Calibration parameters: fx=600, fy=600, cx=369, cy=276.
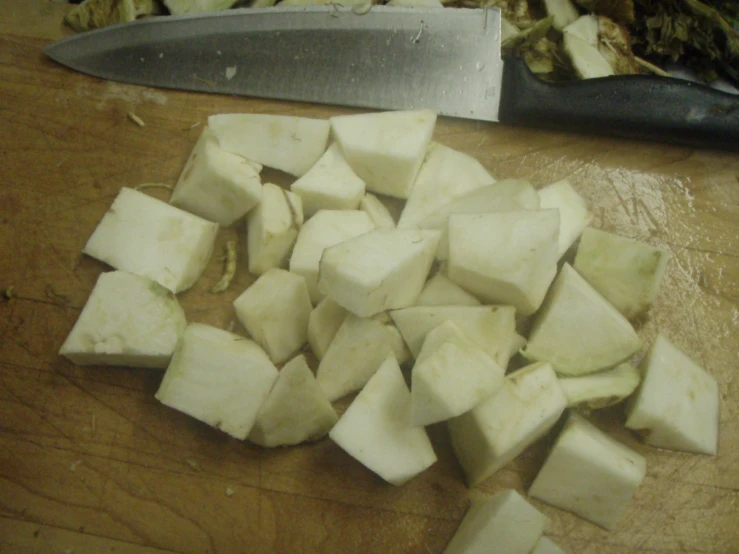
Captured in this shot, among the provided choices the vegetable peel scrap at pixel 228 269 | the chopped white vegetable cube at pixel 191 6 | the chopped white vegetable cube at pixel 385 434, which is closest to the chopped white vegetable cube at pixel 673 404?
the chopped white vegetable cube at pixel 385 434

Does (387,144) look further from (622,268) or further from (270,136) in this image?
(622,268)

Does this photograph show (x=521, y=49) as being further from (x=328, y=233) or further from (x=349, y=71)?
(x=328, y=233)

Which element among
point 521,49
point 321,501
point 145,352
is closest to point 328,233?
point 145,352

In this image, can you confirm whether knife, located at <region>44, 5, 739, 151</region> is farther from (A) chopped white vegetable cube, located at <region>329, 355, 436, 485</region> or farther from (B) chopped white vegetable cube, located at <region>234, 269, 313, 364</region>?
(A) chopped white vegetable cube, located at <region>329, 355, 436, 485</region>

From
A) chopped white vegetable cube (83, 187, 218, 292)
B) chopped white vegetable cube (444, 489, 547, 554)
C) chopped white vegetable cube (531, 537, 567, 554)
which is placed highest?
chopped white vegetable cube (83, 187, 218, 292)

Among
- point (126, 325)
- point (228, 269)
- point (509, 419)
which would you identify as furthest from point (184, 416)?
point (509, 419)

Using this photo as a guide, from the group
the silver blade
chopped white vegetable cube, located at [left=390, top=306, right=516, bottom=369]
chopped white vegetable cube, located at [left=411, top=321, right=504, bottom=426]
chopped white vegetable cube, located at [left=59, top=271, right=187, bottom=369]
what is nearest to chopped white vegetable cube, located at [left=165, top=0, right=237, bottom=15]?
the silver blade

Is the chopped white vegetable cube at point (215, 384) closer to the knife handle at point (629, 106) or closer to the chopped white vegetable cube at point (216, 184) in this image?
the chopped white vegetable cube at point (216, 184)
